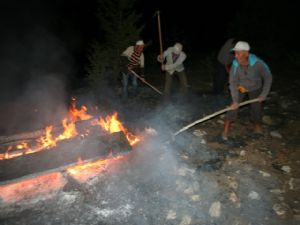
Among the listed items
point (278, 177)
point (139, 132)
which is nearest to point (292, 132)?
point (278, 177)

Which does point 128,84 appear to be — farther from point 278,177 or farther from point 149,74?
point 278,177

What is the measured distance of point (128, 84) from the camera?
36.1 ft

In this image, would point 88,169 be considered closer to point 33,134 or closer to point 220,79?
point 33,134

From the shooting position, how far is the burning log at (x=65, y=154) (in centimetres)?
578

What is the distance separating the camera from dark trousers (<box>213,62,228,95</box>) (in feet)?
30.9

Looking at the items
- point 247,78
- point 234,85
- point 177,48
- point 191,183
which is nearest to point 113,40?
point 177,48

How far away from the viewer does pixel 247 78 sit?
263 inches

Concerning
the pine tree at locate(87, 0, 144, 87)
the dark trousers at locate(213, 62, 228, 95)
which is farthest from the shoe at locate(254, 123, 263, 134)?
the pine tree at locate(87, 0, 144, 87)

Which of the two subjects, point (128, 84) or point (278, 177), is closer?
point (278, 177)

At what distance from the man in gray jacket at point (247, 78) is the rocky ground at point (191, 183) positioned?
69 cm

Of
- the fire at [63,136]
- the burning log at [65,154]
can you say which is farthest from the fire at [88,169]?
the fire at [63,136]

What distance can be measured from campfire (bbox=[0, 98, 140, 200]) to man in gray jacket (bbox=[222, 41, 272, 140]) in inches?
92.9

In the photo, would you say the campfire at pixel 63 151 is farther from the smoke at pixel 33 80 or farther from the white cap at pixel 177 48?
the white cap at pixel 177 48

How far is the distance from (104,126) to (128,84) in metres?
3.83
